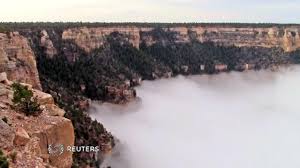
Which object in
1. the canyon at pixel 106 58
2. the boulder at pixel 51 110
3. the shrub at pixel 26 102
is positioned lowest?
the canyon at pixel 106 58

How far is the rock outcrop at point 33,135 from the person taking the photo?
17.6 meters

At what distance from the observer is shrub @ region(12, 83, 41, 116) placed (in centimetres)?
2155

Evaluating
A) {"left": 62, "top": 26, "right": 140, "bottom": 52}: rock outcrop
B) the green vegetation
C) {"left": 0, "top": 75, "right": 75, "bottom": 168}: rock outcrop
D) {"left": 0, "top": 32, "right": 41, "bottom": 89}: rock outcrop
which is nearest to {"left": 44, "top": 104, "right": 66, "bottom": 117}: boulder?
{"left": 0, "top": 75, "right": 75, "bottom": 168}: rock outcrop

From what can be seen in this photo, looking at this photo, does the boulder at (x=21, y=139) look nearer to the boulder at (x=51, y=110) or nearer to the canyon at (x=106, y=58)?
the canyon at (x=106, y=58)

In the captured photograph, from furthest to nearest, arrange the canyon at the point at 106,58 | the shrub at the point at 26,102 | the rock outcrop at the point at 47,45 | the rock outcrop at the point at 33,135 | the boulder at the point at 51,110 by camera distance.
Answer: the rock outcrop at the point at 47,45 < the canyon at the point at 106,58 < the boulder at the point at 51,110 < the shrub at the point at 26,102 < the rock outcrop at the point at 33,135

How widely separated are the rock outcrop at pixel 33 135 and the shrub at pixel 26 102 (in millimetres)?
196

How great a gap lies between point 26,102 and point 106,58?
86825 mm

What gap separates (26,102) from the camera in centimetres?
2184

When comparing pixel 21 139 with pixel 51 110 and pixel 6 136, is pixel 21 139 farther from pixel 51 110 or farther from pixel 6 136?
pixel 51 110

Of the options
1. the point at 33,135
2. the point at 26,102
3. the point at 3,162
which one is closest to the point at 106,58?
the point at 26,102

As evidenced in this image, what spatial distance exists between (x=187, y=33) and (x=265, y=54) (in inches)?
1018

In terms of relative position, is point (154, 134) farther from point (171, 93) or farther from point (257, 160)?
point (171, 93)

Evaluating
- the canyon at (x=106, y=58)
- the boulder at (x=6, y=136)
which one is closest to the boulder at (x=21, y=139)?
the boulder at (x=6, y=136)

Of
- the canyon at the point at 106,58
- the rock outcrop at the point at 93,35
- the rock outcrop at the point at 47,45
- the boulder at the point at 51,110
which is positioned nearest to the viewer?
the boulder at the point at 51,110
